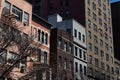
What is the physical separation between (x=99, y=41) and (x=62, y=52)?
2666cm

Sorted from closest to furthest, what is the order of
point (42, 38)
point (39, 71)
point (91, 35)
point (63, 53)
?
1. point (39, 71)
2. point (42, 38)
3. point (63, 53)
4. point (91, 35)

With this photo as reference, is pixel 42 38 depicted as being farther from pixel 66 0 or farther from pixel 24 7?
pixel 66 0

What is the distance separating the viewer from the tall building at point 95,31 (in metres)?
77.7

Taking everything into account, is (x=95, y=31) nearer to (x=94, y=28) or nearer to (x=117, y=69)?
(x=94, y=28)

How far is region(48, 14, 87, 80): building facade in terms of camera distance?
66438 mm

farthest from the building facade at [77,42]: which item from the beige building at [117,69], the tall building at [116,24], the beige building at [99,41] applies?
the tall building at [116,24]

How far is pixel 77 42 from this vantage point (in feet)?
222

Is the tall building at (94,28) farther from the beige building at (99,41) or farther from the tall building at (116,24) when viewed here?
the tall building at (116,24)

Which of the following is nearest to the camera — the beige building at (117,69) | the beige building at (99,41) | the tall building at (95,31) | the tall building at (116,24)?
the beige building at (99,41)

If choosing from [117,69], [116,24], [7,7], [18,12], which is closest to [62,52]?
[18,12]

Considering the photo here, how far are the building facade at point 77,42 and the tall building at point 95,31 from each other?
357cm

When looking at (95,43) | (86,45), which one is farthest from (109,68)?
(86,45)

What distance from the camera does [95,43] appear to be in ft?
267

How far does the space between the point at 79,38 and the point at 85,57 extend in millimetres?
4816
